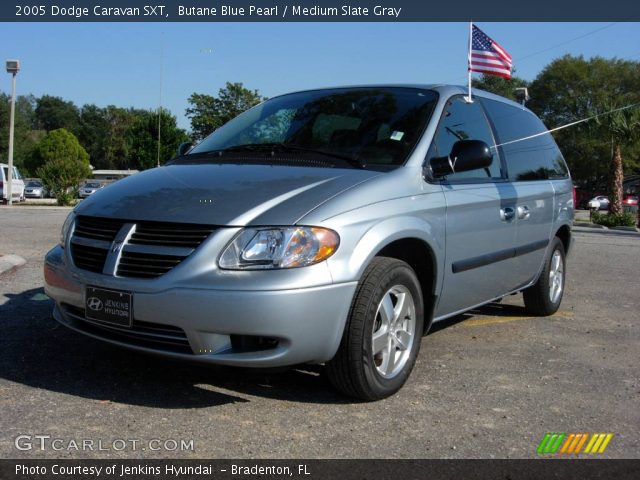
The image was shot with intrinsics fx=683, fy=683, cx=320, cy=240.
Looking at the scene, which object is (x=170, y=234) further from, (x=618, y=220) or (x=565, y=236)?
(x=618, y=220)

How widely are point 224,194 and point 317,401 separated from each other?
1168mm

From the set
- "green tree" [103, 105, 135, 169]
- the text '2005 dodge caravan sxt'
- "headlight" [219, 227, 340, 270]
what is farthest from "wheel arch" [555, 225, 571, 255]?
"green tree" [103, 105, 135, 169]

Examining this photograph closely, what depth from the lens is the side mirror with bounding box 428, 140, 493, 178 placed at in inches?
159

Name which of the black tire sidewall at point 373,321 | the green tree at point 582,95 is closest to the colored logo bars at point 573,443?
the black tire sidewall at point 373,321

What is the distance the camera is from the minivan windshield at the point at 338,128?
4.09 m

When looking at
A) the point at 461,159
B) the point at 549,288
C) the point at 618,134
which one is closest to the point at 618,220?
the point at 618,134

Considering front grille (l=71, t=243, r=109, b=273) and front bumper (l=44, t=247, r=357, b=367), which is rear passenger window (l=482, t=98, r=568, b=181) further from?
front grille (l=71, t=243, r=109, b=273)

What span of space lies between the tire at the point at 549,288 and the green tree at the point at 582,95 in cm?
5186

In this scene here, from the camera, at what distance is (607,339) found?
5.27 meters

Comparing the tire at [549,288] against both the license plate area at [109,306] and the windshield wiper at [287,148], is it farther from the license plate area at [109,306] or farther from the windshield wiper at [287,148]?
the license plate area at [109,306]

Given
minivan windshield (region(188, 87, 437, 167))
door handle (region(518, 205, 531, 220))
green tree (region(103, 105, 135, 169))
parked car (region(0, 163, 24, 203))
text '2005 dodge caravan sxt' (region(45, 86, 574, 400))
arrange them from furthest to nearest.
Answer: green tree (region(103, 105, 135, 169))
parked car (region(0, 163, 24, 203))
door handle (region(518, 205, 531, 220))
minivan windshield (region(188, 87, 437, 167))
text '2005 dodge caravan sxt' (region(45, 86, 574, 400))

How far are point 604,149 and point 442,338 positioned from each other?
182 feet

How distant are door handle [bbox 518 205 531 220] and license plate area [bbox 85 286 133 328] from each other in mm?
3036

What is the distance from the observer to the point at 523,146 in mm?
5531
